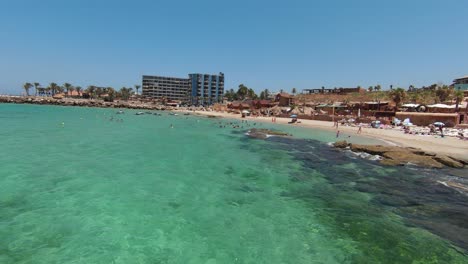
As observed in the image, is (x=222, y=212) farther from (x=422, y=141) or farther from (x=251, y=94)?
(x=251, y=94)

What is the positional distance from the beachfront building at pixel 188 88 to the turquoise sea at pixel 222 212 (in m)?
148

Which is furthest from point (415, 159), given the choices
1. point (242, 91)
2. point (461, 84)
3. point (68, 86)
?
point (68, 86)

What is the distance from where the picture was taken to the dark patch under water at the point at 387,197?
38.4 ft

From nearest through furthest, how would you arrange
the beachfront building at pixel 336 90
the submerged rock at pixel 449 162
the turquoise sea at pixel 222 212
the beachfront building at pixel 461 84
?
1. the turquoise sea at pixel 222 212
2. the submerged rock at pixel 449 162
3. the beachfront building at pixel 461 84
4. the beachfront building at pixel 336 90

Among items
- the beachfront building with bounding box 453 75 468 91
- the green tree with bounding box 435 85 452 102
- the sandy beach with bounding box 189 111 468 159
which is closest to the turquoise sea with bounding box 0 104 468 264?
the sandy beach with bounding box 189 111 468 159

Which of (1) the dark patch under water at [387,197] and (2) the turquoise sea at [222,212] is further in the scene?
(1) the dark patch under water at [387,197]

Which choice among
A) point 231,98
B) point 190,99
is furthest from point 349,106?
point 190,99

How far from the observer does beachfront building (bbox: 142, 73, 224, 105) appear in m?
170

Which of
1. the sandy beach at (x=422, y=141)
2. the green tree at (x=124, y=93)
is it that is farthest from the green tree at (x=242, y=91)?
the sandy beach at (x=422, y=141)

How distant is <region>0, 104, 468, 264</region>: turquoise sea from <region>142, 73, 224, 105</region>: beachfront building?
148 metres

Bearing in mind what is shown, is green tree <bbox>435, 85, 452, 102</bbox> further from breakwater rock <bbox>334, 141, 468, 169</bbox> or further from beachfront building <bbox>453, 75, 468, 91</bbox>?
breakwater rock <bbox>334, 141, 468, 169</bbox>

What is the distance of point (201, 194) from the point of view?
1539 cm

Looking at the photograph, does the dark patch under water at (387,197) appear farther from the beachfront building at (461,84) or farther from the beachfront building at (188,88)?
the beachfront building at (188,88)

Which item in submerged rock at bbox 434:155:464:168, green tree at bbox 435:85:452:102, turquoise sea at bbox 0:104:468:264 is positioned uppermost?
green tree at bbox 435:85:452:102
